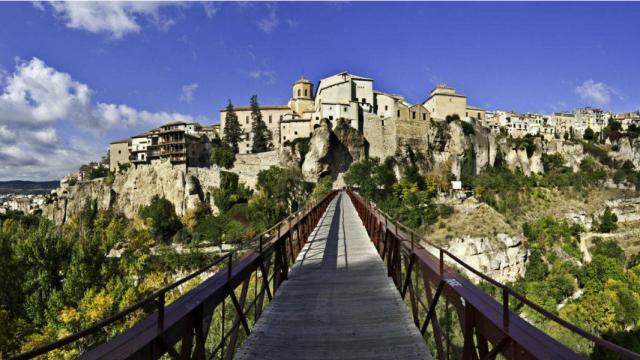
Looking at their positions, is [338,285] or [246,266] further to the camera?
[338,285]

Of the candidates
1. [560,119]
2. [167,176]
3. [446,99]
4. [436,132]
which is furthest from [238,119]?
[560,119]

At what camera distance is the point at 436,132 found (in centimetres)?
6319

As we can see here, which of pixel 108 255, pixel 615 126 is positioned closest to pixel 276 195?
pixel 108 255

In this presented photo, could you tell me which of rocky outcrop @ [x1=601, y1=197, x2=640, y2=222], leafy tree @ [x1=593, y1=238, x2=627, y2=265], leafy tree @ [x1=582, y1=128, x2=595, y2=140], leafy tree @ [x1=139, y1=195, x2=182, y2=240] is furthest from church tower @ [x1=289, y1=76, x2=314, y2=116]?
leafy tree @ [x1=582, y1=128, x2=595, y2=140]

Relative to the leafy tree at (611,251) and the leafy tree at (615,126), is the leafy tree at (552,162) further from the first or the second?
the leafy tree at (615,126)

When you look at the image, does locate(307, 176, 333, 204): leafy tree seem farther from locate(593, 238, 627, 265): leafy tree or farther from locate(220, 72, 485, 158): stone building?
locate(593, 238, 627, 265): leafy tree

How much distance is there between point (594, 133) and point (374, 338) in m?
118

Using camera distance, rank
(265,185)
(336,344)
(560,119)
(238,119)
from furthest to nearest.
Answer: (560,119) < (238,119) < (265,185) < (336,344)

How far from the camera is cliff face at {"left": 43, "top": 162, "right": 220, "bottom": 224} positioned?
51.9 metres

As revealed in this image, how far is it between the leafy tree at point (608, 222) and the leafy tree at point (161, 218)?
204 feet

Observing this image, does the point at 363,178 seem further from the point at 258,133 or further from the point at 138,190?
the point at 138,190

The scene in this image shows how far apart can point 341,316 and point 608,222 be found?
63.4 metres

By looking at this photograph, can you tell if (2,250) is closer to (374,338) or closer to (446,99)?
(374,338)

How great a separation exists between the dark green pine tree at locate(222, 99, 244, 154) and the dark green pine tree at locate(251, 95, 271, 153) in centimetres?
254
